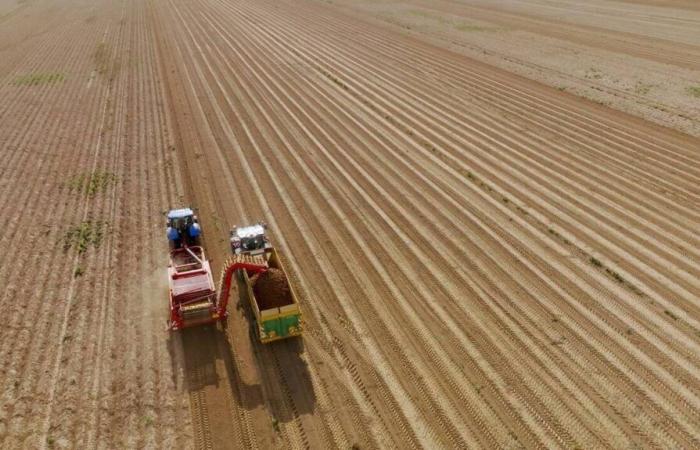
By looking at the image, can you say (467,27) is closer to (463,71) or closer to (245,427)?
(463,71)

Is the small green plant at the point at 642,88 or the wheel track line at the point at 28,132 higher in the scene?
the wheel track line at the point at 28,132

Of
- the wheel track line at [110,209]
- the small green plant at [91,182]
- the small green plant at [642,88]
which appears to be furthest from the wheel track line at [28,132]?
the small green plant at [642,88]

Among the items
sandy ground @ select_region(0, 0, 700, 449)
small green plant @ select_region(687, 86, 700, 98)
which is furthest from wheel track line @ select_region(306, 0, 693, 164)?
small green plant @ select_region(687, 86, 700, 98)

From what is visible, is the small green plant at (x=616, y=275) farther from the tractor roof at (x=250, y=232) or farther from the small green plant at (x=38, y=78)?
the small green plant at (x=38, y=78)

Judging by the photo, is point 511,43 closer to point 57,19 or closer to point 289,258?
point 289,258

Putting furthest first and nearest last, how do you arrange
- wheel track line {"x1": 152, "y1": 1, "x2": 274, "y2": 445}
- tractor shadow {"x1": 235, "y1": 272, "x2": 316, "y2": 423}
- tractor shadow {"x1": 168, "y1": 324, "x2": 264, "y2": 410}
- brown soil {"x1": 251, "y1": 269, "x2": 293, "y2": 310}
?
1. brown soil {"x1": 251, "y1": 269, "x2": 293, "y2": 310}
2. tractor shadow {"x1": 168, "y1": 324, "x2": 264, "y2": 410}
3. tractor shadow {"x1": 235, "y1": 272, "x2": 316, "y2": 423}
4. wheel track line {"x1": 152, "y1": 1, "x2": 274, "y2": 445}

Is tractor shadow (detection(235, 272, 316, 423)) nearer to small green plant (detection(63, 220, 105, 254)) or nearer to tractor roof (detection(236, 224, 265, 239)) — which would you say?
tractor roof (detection(236, 224, 265, 239))
